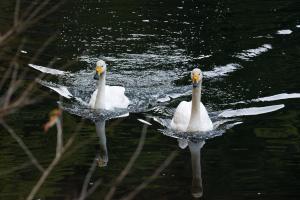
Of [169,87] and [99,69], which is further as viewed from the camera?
[169,87]

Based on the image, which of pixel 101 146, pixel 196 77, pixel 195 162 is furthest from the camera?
pixel 196 77

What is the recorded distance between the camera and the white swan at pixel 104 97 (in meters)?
13.7

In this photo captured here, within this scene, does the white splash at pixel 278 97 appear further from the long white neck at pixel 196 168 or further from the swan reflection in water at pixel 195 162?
the long white neck at pixel 196 168

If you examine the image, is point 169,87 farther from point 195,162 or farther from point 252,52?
point 195,162

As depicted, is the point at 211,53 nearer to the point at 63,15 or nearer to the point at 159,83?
the point at 159,83

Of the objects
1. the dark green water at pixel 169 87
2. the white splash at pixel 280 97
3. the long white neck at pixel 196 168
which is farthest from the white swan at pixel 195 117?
the white splash at pixel 280 97

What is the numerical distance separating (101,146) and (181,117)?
6.24ft

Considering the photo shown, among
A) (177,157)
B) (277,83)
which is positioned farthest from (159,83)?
(177,157)

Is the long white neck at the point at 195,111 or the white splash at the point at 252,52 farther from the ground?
the white splash at the point at 252,52

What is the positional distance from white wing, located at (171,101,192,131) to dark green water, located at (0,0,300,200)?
15.4 inches

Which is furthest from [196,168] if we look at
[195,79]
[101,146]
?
[195,79]

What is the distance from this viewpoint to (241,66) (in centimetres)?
1530

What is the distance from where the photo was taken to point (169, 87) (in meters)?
14.5

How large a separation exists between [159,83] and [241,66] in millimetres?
1930
